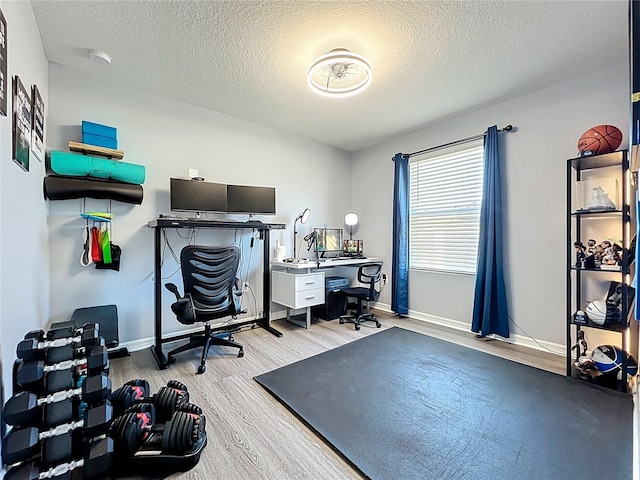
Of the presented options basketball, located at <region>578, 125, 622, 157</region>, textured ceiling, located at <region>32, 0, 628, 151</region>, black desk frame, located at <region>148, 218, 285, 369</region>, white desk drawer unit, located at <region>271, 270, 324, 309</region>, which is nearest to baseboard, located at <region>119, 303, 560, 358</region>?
black desk frame, located at <region>148, 218, 285, 369</region>

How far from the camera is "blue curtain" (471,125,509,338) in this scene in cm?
297

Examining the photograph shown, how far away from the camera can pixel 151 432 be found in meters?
1.47

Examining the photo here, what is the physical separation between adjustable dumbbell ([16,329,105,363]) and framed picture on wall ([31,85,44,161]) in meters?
1.31

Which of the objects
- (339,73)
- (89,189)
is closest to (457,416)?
(339,73)

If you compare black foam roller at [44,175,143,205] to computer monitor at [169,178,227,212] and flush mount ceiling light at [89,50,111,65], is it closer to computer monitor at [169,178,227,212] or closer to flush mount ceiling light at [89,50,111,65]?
computer monitor at [169,178,227,212]

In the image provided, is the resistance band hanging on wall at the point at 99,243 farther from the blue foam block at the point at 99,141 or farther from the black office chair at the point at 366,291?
the black office chair at the point at 366,291

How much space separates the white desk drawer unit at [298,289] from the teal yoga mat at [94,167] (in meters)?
1.83

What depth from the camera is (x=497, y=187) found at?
299 cm

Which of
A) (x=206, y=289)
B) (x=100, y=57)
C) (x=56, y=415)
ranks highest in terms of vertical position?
(x=100, y=57)

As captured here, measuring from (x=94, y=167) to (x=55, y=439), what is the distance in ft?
6.79

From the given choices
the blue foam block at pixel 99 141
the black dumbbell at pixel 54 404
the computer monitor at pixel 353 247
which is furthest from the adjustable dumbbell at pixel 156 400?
the computer monitor at pixel 353 247

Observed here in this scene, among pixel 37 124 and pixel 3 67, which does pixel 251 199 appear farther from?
pixel 3 67

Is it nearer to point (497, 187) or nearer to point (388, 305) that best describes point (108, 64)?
point (497, 187)

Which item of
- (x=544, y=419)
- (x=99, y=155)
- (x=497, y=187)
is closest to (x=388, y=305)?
(x=497, y=187)
